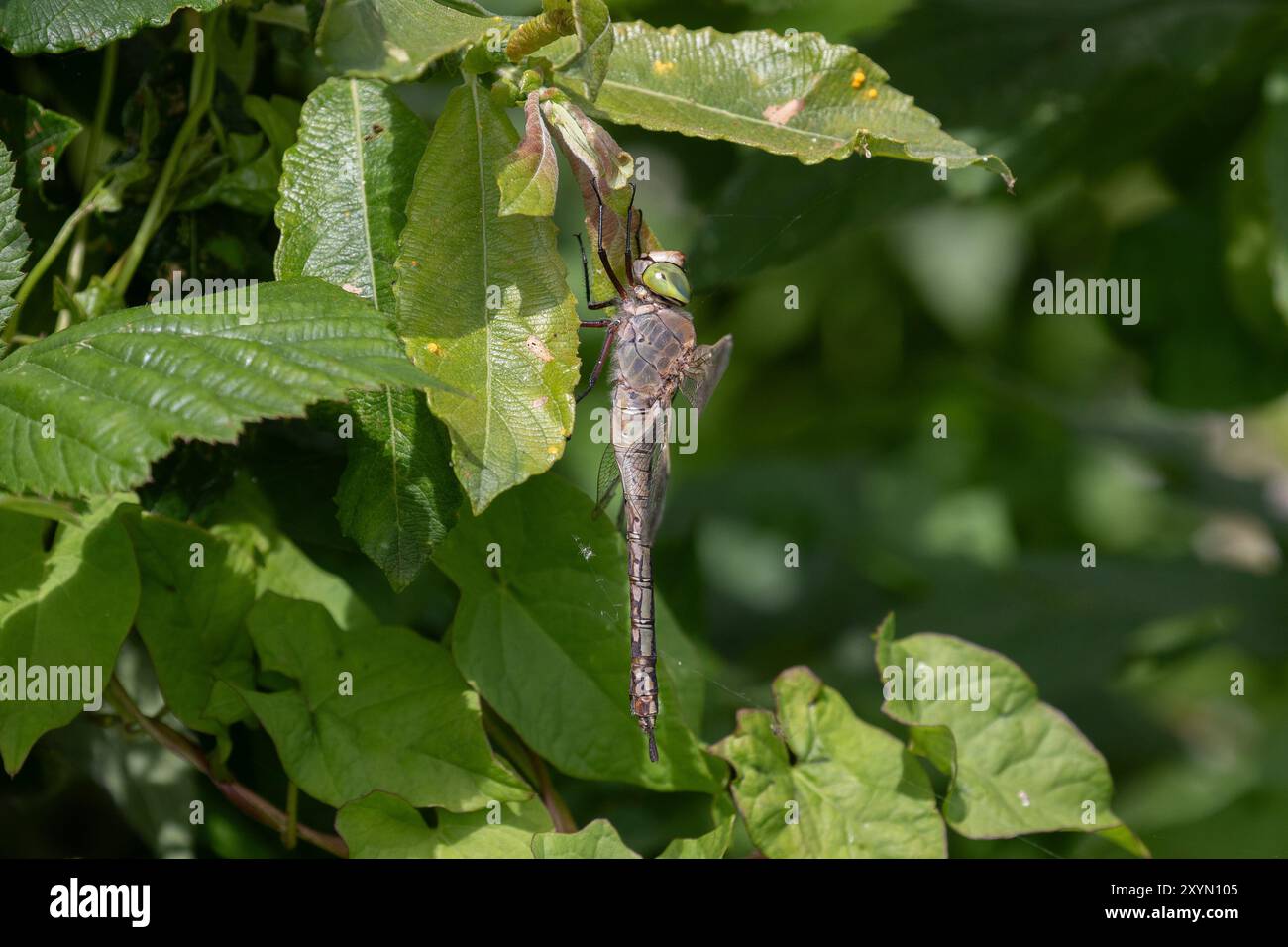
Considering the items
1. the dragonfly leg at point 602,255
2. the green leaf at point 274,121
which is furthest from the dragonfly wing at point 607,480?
the green leaf at point 274,121

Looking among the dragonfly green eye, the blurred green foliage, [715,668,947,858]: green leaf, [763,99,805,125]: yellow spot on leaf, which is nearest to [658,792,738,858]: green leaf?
[715,668,947,858]: green leaf

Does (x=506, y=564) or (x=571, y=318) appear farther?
(x=506, y=564)

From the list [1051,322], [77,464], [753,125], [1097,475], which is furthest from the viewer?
[1051,322]

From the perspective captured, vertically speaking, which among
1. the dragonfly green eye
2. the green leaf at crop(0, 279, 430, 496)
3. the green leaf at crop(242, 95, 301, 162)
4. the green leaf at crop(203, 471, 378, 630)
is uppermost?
the green leaf at crop(242, 95, 301, 162)

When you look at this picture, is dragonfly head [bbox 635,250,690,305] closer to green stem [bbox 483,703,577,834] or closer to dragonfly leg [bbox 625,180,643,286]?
dragonfly leg [bbox 625,180,643,286]

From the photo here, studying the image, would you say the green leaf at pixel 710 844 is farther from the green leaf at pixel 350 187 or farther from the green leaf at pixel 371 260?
the green leaf at pixel 350 187
